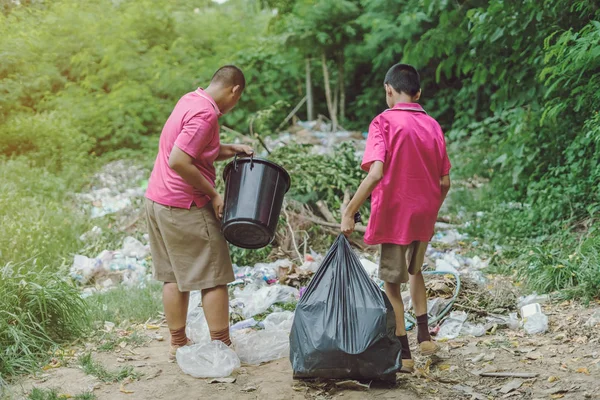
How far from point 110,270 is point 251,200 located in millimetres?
2828

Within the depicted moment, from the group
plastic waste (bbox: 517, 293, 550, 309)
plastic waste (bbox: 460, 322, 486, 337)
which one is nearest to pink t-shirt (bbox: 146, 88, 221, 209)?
plastic waste (bbox: 460, 322, 486, 337)

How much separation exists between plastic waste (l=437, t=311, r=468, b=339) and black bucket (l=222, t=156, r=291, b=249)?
1.42m

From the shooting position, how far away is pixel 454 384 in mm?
3213

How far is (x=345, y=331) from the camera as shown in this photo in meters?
2.91

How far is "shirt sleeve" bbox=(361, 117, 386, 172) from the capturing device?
3.04 metres

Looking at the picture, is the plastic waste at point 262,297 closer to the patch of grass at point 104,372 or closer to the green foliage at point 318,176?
the patch of grass at point 104,372

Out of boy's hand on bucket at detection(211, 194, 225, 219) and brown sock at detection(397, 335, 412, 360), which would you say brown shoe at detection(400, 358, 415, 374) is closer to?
brown sock at detection(397, 335, 412, 360)

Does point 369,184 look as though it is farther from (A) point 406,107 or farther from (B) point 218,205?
Answer: (B) point 218,205

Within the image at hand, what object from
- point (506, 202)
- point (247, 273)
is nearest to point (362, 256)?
point (247, 273)

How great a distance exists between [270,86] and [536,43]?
6.08m

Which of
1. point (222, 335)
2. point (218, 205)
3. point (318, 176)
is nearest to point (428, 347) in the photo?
point (222, 335)

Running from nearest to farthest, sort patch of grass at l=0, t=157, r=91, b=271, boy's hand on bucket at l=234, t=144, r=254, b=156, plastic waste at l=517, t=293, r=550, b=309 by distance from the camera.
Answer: boy's hand on bucket at l=234, t=144, r=254, b=156
plastic waste at l=517, t=293, r=550, b=309
patch of grass at l=0, t=157, r=91, b=271

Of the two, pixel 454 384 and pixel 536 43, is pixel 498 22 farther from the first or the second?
pixel 454 384

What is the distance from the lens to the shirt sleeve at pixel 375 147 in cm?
304
